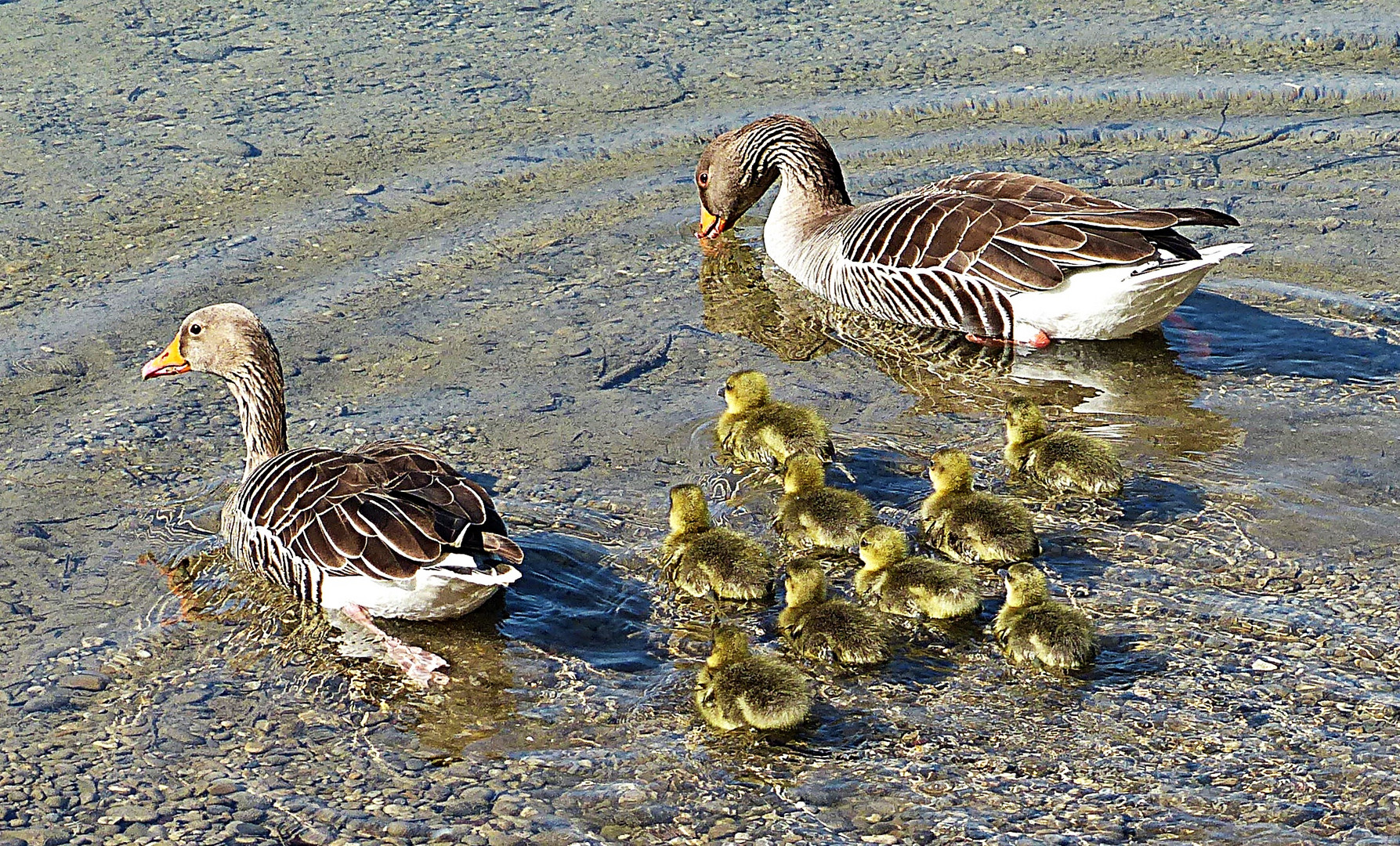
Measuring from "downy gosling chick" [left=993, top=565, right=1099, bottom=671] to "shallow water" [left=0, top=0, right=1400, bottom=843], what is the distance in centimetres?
9

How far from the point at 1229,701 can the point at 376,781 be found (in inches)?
115

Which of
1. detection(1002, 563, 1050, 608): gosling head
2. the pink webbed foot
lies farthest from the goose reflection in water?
the pink webbed foot

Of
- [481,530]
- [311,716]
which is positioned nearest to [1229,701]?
[481,530]

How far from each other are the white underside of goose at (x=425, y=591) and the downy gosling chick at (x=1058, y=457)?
2.43 meters

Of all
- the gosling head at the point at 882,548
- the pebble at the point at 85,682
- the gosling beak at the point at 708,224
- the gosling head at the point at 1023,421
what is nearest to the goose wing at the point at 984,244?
the gosling beak at the point at 708,224

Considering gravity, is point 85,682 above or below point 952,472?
below

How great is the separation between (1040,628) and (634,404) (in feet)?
9.69

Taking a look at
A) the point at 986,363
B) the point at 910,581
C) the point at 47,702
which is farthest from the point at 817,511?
the point at 47,702

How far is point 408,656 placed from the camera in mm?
5805

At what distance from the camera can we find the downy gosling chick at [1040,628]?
17.6ft

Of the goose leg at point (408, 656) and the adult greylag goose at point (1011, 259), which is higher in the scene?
the adult greylag goose at point (1011, 259)

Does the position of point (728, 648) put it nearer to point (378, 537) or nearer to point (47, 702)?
point (378, 537)

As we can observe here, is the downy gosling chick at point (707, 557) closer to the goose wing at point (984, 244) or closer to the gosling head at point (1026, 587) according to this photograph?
the gosling head at point (1026, 587)

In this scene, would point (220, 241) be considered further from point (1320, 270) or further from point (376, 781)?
point (1320, 270)
